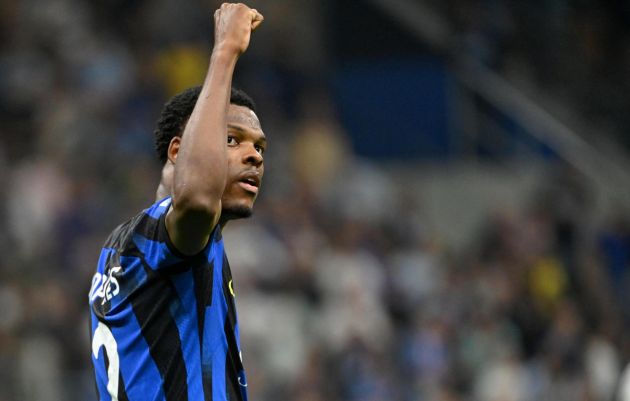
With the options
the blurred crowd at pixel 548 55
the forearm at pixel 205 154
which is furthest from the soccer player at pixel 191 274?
the blurred crowd at pixel 548 55

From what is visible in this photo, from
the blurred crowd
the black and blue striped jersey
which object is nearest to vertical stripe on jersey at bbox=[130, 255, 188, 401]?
the black and blue striped jersey

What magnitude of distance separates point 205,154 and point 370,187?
10.0 m

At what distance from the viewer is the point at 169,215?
390cm

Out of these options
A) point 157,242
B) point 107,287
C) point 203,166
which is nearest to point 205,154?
point 203,166

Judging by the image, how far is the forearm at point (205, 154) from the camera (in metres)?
3.79

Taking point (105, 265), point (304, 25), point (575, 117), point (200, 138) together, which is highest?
point (304, 25)

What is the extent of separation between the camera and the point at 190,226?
3838 mm

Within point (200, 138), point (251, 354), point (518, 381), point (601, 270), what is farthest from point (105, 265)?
point (601, 270)

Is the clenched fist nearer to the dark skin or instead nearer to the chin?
the dark skin

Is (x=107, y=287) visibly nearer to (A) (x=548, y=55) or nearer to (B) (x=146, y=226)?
(B) (x=146, y=226)

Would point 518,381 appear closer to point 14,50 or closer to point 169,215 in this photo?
point 14,50

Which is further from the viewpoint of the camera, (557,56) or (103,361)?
(557,56)

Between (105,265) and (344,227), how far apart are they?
27.0 ft

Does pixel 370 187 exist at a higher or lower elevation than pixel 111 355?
higher
